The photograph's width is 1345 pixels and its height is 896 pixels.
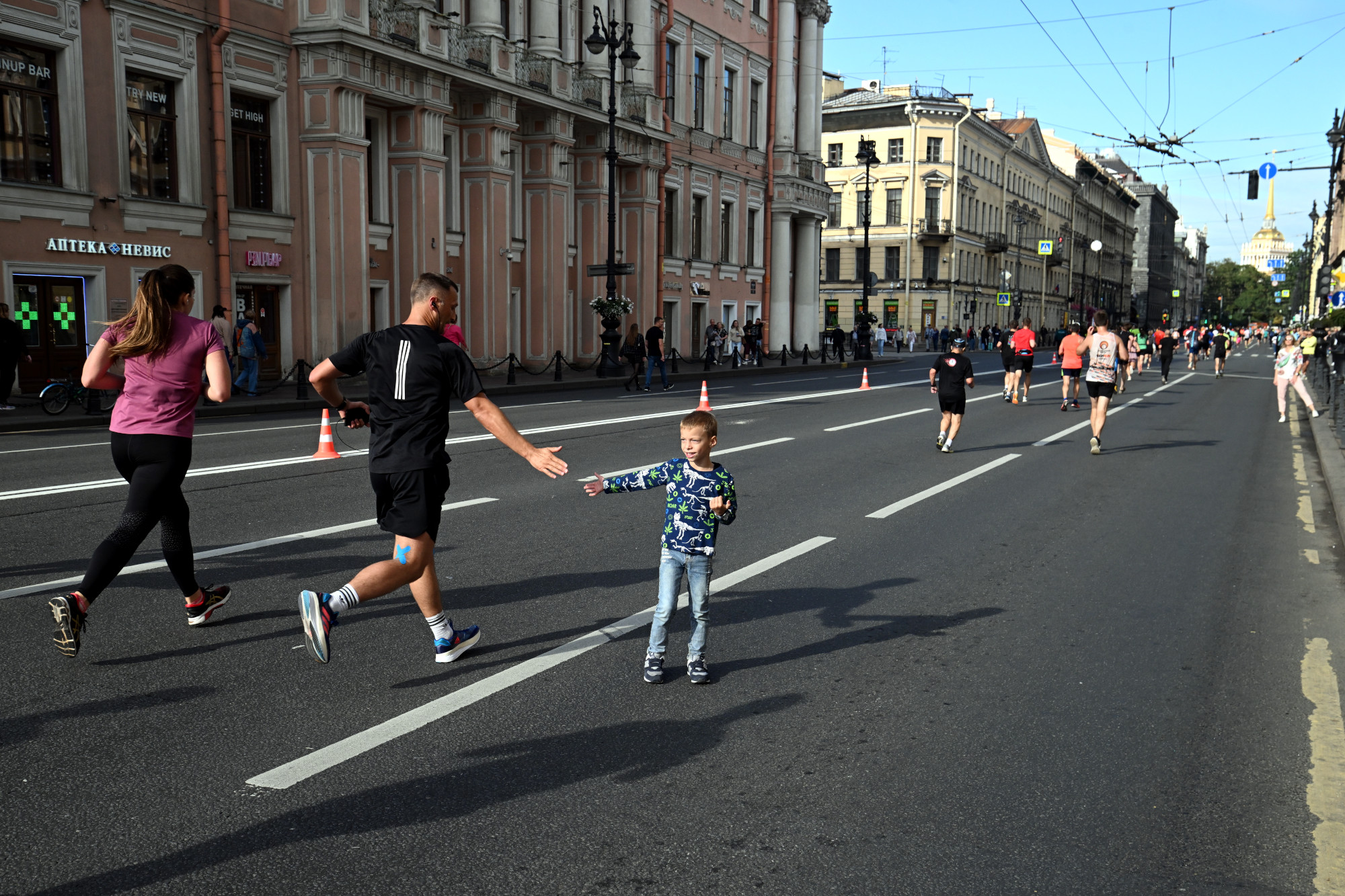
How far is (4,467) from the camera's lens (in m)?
11.3

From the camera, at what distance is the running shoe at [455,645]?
507 centimetres

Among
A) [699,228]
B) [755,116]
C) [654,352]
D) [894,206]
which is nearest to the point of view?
[654,352]

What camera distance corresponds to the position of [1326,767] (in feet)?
13.8

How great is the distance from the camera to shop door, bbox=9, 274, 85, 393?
65.8 ft

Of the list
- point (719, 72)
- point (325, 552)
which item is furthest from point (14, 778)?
point (719, 72)

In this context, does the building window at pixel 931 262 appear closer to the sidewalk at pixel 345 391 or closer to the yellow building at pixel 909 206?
the yellow building at pixel 909 206

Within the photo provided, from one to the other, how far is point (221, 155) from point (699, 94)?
2344 cm

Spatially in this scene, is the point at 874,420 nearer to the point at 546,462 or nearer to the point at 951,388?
the point at 951,388

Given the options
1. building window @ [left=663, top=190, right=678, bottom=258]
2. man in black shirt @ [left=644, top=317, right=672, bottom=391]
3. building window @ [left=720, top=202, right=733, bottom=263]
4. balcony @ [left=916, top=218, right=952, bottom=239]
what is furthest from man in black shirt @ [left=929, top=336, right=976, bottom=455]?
balcony @ [left=916, top=218, right=952, bottom=239]

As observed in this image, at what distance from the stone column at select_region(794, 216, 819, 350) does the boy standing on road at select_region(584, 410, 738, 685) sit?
46.9m

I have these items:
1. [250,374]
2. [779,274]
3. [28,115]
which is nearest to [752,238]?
[779,274]

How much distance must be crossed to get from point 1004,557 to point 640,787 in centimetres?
462

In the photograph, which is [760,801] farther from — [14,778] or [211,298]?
[211,298]

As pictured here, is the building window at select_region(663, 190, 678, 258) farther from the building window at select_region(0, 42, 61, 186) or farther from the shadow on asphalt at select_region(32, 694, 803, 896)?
the shadow on asphalt at select_region(32, 694, 803, 896)
